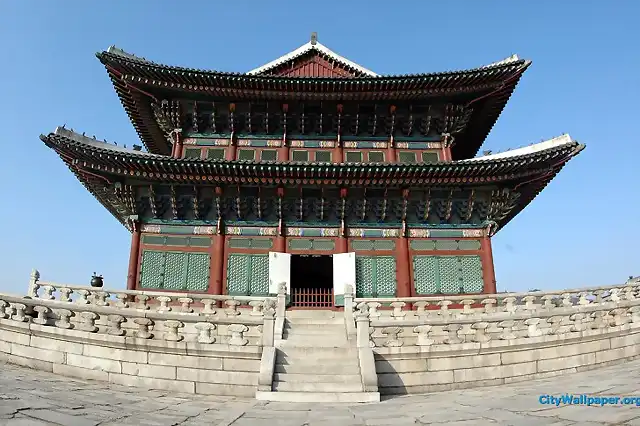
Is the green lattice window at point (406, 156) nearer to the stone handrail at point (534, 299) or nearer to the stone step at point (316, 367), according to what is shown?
the stone handrail at point (534, 299)

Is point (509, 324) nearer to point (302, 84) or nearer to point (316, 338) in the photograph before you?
point (316, 338)

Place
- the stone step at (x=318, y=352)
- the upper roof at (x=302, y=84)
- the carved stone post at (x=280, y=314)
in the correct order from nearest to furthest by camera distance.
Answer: the stone step at (x=318, y=352) → the carved stone post at (x=280, y=314) → the upper roof at (x=302, y=84)

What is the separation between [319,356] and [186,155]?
1287 cm

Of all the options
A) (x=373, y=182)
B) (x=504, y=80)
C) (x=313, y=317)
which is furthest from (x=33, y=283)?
(x=504, y=80)

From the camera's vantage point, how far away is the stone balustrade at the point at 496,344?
399 inches

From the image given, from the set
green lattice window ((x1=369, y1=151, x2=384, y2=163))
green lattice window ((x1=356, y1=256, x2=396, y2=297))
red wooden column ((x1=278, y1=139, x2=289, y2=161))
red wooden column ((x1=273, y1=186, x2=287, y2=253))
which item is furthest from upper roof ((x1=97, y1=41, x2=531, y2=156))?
green lattice window ((x1=356, y1=256, x2=396, y2=297))

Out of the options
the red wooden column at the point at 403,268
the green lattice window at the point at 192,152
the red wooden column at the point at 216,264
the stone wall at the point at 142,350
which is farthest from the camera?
the green lattice window at the point at 192,152

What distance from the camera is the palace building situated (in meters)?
16.3

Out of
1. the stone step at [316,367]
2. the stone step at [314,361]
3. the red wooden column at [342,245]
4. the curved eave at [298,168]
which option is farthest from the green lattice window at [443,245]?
the stone step at [316,367]

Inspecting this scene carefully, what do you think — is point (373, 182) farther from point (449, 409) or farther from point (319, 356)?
point (449, 409)

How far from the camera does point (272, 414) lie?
7527 mm

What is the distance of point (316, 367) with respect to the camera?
10000 mm

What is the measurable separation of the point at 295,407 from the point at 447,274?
1116 cm

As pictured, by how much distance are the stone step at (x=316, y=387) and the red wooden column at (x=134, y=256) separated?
10262mm
